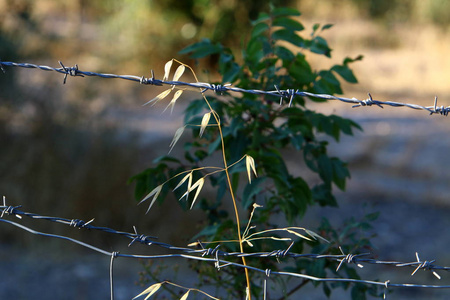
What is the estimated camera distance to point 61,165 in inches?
211

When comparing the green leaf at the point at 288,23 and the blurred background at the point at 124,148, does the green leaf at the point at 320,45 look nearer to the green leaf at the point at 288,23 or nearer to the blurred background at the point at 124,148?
the green leaf at the point at 288,23

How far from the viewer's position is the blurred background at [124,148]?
5109mm

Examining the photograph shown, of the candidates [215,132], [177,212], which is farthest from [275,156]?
[177,212]

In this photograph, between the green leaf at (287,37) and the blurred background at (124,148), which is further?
the blurred background at (124,148)

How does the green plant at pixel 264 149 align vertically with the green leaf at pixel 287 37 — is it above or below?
below

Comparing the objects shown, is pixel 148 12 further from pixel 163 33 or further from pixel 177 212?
pixel 177 212

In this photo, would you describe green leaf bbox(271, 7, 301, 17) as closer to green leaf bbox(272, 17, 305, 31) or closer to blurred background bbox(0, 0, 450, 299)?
green leaf bbox(272, 17, 305, 31)

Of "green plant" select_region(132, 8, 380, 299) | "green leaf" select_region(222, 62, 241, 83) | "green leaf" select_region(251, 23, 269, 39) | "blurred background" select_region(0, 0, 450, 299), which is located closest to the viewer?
"green plant" select_region(132, 8, 380, 299)

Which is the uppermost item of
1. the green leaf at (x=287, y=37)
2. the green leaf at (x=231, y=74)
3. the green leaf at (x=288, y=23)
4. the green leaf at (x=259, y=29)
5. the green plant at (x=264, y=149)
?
the green leaf at (x=288, y=23)

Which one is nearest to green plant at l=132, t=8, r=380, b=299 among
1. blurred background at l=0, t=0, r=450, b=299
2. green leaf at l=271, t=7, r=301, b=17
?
green leaf at l=271, t=7, r=301, b=17

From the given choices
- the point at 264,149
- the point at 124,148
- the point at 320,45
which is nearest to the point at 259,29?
the point at 320,45

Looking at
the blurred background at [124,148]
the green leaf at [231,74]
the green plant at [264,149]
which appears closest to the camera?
the green plant at [264,149]

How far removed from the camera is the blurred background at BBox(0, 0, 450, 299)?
5.11 meters

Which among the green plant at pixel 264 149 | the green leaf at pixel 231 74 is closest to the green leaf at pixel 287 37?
the green plant at pixel 264 149
